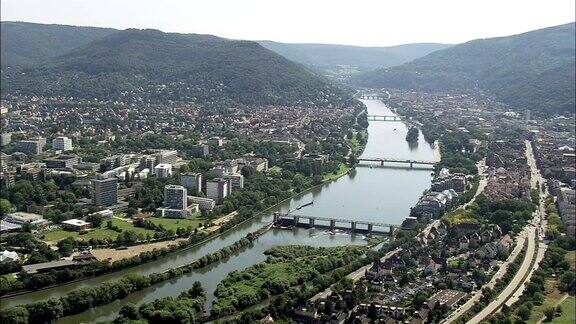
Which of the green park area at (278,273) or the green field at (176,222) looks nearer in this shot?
the green park area at (278,273)

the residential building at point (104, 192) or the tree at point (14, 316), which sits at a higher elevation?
the residential building at point (104, 192)

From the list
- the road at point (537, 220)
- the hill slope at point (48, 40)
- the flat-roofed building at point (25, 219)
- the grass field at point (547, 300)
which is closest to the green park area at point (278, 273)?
the road at point (537, 220)

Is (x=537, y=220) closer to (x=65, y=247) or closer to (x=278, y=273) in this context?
(x=278, y=273)

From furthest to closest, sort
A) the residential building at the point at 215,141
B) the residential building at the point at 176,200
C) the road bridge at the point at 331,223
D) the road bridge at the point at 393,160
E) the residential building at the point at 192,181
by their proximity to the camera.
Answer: the residential building at the point at 215,141, the road bridge at the point at 393,160, the residential building at the point at 192,181, the residential building at the point at 176,200, the road bridge at the point at 331,223

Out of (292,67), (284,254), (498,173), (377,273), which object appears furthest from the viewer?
(292,67)

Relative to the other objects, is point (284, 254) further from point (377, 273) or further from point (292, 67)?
point (292, 67)

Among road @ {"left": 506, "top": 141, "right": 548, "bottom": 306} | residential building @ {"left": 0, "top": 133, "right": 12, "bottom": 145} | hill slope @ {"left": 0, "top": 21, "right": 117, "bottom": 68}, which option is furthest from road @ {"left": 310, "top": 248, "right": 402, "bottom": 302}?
hill slope @ {"left": 0, "top": 21, "right": 117, "bottom": 68}

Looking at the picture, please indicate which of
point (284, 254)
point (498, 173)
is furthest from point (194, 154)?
point (284, 254)

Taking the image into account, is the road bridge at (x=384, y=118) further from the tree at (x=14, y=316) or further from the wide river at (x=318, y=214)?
the tree at (x=14, y=316)
